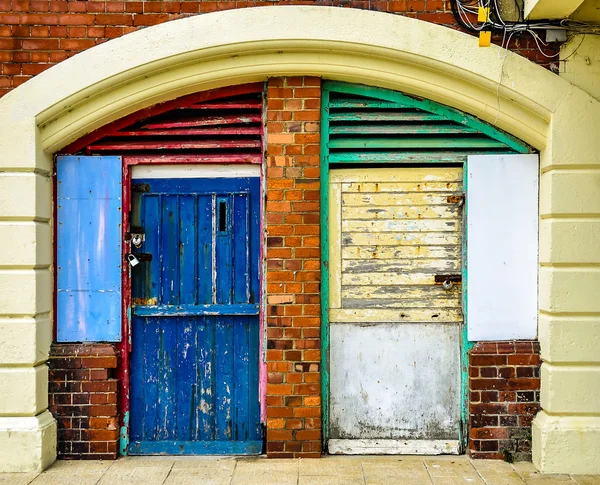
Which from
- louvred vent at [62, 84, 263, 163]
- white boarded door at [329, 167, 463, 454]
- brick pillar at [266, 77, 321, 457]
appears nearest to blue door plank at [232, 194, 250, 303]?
brick pillar at [266, 77, 321, 457]

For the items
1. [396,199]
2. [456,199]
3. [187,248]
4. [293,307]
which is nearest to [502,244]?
[456,199]

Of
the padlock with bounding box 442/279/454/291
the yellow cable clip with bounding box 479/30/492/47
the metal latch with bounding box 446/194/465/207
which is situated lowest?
the padlock with bounding box 442/279/454/291

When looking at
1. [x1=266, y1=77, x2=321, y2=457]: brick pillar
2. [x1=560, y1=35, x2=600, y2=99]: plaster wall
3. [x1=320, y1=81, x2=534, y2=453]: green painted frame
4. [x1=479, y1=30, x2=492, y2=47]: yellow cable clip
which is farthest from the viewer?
[x1=320, y1=81, x2=534, y2=453]: green painted frame

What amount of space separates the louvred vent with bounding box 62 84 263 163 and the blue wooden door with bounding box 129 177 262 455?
0.76 feet

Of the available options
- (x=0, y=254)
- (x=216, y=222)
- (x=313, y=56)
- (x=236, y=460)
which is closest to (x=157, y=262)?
(x=216, y=222)

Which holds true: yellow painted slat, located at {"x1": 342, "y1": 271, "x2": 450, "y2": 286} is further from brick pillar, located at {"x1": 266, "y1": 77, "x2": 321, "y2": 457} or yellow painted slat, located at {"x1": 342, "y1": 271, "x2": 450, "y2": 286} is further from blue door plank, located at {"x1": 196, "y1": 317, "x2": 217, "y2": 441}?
blue door plank, located at {"x1": 196, "y1": 317, "x2": 217, "y2": 441}

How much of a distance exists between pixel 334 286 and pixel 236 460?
148cm

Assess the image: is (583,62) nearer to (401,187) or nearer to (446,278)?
(401,187)

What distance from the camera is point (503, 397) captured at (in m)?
4.75

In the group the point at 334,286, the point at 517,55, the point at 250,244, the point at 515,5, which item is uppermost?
the point at 515,5

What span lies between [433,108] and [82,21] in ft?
A: 8.68

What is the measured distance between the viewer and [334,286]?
4867mm

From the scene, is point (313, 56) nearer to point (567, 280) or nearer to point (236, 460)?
point (567, 280)

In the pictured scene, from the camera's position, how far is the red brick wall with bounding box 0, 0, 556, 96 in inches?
183
